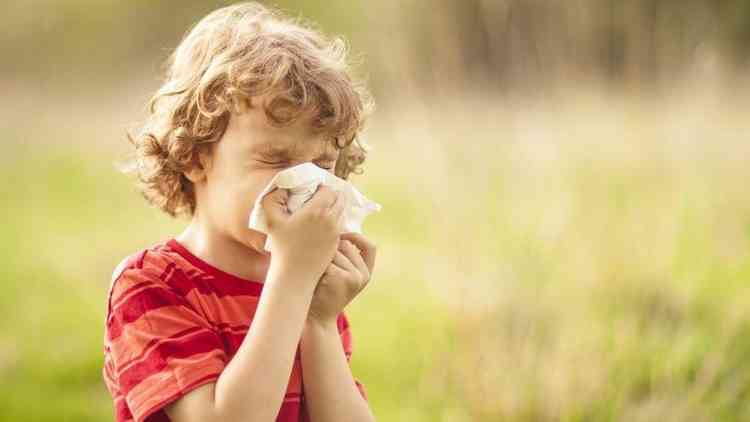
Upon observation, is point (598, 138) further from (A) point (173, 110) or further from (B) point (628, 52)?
(A) point (173, 110)

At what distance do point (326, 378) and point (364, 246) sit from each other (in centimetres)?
31

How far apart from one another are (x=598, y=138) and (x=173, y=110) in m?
3.28

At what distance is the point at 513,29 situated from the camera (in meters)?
4.70

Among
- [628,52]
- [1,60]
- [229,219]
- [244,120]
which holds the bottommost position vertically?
[229,219]

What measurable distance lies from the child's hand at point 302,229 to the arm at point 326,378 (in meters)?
0.15

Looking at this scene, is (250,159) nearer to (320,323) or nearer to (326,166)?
Answer: (326,166)

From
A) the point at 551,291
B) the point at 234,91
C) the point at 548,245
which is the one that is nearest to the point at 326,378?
the point at 234,91

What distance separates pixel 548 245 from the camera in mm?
4391

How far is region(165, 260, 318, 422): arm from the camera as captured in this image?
1.81m

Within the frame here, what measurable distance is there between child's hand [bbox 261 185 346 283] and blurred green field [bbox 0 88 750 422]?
1.94 metres

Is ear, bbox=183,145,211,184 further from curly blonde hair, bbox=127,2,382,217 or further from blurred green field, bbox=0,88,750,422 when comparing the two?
blurred green field, bbox=0,88,750,422

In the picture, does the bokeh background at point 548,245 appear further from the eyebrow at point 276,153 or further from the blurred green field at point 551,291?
the eyebrow at point 276,153

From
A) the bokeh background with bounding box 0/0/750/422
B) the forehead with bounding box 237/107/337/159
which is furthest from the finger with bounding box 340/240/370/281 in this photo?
the bokeh background with bounding box 0/0/750/422

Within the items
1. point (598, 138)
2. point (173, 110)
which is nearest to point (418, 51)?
point (598, 138)
